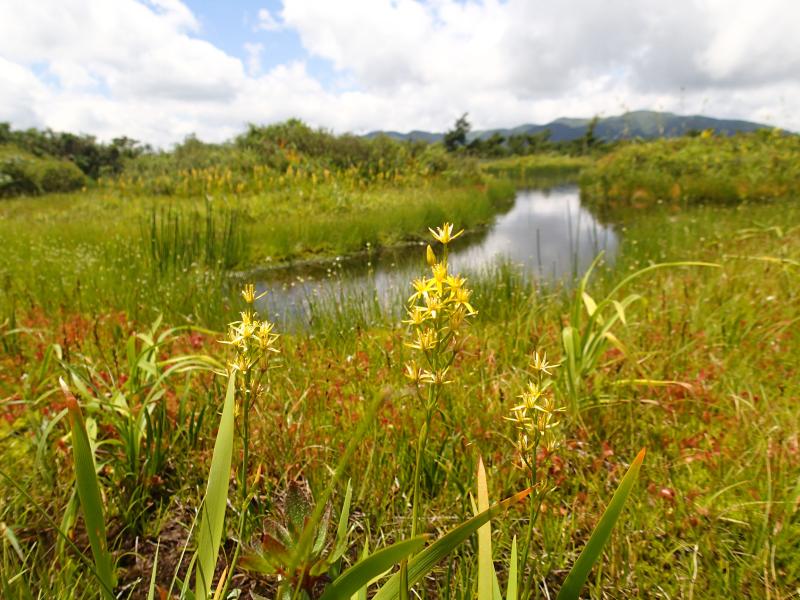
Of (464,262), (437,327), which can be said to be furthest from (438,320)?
(464,262)

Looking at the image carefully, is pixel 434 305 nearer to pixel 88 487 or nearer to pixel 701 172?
pixel 88 487

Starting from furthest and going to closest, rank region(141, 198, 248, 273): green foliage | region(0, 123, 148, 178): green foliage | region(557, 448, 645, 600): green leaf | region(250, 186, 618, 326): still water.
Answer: region(0, 123, 148, 178): green foliage → region(141, 198, 248, 273): green foliage → region(250, 186, 618, 326): still water → region(557, 448, 645, 600): green leaf

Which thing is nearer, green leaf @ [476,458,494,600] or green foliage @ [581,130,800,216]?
green leaf @ [476,458,494,600]

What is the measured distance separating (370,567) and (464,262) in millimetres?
6179

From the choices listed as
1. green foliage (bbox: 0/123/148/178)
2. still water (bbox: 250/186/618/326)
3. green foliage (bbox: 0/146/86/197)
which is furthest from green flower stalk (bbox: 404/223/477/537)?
green foliage (bbox: 0/123/148/178)

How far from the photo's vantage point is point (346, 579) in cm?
75

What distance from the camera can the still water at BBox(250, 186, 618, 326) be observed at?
15.8 feet

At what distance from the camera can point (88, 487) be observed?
85 centimetres

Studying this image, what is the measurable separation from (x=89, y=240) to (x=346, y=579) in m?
Answer: 8.69

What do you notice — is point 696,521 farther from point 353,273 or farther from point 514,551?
point 353,273

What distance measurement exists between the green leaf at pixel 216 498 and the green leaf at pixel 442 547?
357 mm

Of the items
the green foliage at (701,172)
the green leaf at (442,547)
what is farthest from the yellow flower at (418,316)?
the green foliage at (701,172)

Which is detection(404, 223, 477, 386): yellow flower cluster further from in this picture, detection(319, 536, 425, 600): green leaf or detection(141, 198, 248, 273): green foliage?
detection(141, 198, 248, 273): green foliage

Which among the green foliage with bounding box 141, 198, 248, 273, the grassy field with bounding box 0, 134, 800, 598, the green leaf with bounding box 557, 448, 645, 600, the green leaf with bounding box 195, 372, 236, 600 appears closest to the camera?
the green leaf with bounding box 557, 448, 645, 600
